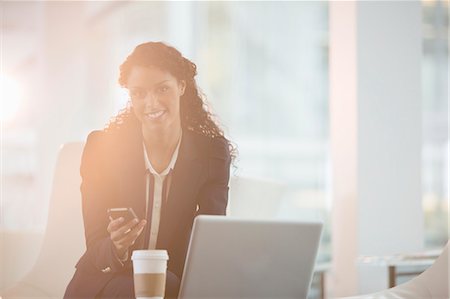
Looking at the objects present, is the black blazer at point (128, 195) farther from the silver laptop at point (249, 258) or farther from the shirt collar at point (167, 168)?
the silver laptop at point (249, 258)

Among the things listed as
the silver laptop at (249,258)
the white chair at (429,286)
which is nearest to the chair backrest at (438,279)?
the white chair at (429,286)

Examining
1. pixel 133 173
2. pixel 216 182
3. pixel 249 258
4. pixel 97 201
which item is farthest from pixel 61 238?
pixel 249 258

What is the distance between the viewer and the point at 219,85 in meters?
3.73

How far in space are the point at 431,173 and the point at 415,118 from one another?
1.22m

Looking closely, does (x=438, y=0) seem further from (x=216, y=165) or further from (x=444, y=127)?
(x=216, y=165)

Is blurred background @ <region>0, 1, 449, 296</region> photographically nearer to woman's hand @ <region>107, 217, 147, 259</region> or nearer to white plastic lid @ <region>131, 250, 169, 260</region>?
woman's hand @ <region>107, 217, 147, 259</region>

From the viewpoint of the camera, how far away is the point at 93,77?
2656 mm

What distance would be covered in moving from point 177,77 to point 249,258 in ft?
2.70

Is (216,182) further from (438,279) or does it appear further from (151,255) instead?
(438,279)

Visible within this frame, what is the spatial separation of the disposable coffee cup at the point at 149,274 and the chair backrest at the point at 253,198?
24.4 inches

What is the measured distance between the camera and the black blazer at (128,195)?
7.76ft

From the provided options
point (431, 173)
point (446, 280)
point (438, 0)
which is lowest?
point (446, 280)

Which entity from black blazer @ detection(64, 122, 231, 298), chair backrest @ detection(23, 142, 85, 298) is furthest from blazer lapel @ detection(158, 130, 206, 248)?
chair backrest @ detection(23, 142, 85, 298)

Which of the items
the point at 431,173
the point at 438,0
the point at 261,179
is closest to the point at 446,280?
the point at 261,179
